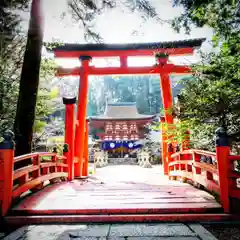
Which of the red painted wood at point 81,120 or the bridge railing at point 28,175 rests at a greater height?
the red painted wood at point 81,120

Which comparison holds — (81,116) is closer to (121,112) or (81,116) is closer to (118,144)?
(118,144)

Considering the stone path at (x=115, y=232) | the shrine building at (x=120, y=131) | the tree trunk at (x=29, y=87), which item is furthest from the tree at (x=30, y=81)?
the shrine building at (x=120, y=131)

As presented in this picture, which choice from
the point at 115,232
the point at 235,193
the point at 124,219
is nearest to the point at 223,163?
the point at 235,193

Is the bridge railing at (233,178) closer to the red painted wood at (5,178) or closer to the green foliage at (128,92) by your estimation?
the red painted wood at (5,178)

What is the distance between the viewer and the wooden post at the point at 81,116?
7859 millimetres

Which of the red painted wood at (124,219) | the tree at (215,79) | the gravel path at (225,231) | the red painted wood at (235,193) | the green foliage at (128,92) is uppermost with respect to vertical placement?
the green foliage at (128,92)

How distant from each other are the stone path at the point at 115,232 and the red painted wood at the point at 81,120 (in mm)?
5105

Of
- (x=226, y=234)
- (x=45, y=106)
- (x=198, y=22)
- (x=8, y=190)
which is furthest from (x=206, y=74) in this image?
(x=45, y=106)

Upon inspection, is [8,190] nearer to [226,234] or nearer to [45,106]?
[226,234]

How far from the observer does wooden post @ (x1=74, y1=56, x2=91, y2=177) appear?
7859 millimetres

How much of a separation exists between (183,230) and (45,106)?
654 cm

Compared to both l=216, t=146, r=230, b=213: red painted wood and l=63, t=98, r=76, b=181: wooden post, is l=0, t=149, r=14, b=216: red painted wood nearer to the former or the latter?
l=216, t=146, r=230, b=213: red painted wood

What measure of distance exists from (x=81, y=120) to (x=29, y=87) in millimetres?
4167

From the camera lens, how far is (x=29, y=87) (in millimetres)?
4738
